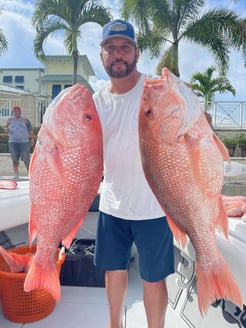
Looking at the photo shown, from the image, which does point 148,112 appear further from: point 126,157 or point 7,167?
point 7,167

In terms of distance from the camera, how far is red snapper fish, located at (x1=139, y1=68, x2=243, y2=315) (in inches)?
56.9

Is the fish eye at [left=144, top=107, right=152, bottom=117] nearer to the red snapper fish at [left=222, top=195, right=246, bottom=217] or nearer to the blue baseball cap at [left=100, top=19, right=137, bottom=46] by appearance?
the blue baseball cap at [left=100, top=19, right=137, bottom=46]

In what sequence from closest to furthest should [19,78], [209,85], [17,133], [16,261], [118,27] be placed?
[118,27], [16,261], [17,133], [209,85], [19,78]

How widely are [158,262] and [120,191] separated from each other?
0.46 m

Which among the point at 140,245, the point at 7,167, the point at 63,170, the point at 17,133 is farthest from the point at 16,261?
the point at 7,167

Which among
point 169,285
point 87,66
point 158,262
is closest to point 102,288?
point 169,285

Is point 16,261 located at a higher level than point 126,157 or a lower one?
lower

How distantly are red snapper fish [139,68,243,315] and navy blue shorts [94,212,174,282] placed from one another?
1.68ft

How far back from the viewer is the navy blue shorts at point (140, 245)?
204 centimetres

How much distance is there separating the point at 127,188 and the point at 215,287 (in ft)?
2.44

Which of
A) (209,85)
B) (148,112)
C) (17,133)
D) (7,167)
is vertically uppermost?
(209,85)

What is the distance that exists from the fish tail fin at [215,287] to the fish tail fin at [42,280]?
2.02 feet

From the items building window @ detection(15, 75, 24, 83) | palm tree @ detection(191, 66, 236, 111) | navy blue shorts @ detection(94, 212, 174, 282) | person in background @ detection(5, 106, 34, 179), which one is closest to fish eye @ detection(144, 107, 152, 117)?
navy blue shorts @ detection(94, 212, 174, 282)

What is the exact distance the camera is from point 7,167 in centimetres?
1270
